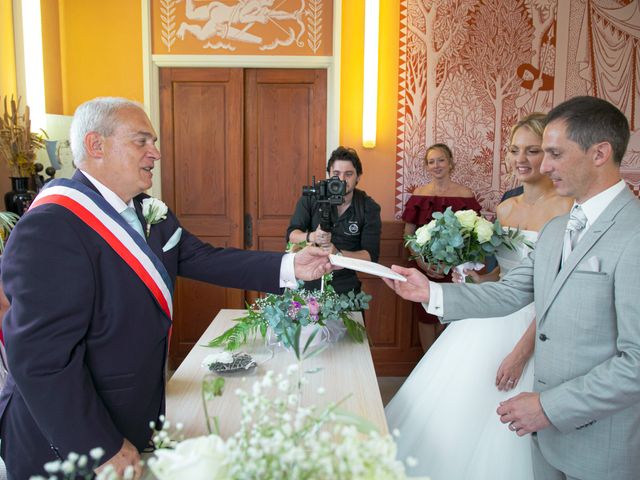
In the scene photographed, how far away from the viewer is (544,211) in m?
2.53

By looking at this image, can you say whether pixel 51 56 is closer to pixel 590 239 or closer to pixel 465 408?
pixel 465 408

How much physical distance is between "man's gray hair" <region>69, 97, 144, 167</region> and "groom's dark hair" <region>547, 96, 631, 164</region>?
4.59ft

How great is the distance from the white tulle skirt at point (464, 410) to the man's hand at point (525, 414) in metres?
0.54

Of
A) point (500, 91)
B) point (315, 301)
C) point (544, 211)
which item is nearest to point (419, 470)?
point (315, 301)

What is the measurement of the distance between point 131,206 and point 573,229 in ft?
4.61

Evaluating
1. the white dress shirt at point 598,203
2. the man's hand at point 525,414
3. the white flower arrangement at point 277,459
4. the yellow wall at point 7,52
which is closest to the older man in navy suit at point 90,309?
the white flower arrangement at point 277,459

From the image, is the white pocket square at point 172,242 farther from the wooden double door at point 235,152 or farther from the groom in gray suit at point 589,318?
the wooden double door at point 235,152

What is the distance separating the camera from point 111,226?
5.05ft

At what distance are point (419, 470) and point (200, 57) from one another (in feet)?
12.0

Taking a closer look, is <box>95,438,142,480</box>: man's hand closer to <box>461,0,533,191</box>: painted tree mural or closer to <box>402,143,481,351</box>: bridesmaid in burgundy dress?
<box>402,143,481,351</box>: bridesmaid in burgundy dress

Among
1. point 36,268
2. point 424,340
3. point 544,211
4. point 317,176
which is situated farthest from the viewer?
point 317,176

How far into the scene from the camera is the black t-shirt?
3.46m

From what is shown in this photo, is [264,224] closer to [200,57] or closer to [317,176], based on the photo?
[317,176]

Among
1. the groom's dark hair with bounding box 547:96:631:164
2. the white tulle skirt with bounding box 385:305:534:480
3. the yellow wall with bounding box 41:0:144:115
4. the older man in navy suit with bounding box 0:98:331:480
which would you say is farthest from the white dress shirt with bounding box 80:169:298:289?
the yellow wall with bounding box 41:0:144:115
